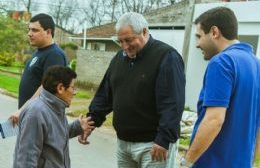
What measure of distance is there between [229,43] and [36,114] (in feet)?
4.78

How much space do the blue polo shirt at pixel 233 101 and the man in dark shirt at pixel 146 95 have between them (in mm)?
628

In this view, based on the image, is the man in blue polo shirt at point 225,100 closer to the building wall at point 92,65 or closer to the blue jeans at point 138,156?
the blue jeans at point 138,156

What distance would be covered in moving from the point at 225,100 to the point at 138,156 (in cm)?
124

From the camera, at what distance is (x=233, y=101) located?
10.5 feet

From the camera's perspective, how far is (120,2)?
54.9 metres

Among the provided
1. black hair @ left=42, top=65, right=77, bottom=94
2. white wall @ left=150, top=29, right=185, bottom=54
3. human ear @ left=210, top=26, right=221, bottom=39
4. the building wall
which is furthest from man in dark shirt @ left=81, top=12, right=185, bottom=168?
the building wall

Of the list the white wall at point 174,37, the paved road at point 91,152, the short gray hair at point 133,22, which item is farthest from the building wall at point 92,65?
the short gray hair at point 133,22

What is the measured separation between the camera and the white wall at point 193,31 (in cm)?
1488

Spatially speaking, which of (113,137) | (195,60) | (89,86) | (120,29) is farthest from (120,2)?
(120,29)

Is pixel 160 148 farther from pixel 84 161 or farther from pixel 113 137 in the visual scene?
pixel 113 137

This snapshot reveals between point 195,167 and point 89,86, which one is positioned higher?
point 195,167

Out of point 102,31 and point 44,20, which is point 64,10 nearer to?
point 102,31

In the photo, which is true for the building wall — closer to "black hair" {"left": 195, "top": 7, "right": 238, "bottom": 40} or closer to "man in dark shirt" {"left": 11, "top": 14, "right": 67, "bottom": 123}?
"man in dark shirt" {"left": 11, "top": 14, "right": 67, "bottom": 123}

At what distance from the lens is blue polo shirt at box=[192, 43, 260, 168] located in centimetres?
314
